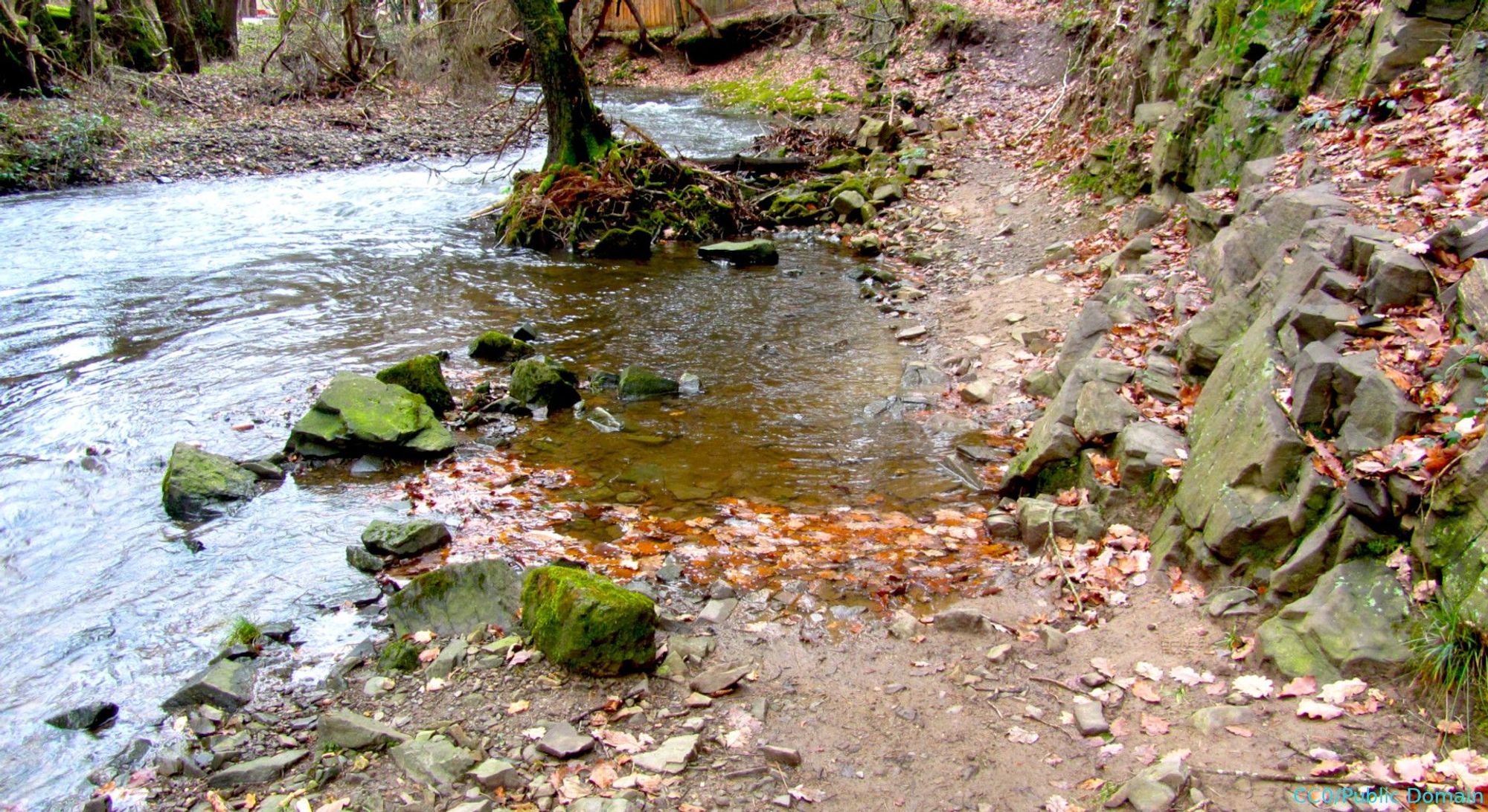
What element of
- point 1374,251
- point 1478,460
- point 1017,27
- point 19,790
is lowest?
point 19,790

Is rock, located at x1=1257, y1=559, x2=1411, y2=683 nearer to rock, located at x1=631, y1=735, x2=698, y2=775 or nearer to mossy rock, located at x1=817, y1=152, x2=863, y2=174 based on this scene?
rock, located at x1=631, y1=735, x2=698, y2=775

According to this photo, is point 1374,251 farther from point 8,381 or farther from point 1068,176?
point 8,381

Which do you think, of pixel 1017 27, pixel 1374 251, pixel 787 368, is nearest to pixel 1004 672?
pixel 1374 251

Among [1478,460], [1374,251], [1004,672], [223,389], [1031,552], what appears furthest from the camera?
[223,389]

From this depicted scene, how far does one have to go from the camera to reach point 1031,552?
16.5 feet

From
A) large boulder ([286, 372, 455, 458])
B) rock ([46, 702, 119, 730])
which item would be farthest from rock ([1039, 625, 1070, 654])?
large boulder ([286, 372, 455, 458])

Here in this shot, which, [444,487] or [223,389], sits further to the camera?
[223,389]

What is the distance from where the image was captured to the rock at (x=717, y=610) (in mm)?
4617

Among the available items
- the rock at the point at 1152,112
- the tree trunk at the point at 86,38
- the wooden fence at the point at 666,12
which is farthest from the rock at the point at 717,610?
the wooden fence at the point at 666,12

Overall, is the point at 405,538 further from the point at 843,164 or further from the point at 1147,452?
the point at 843,164

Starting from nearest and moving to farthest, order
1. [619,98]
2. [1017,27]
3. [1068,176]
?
[1068,176], [1017,27], [619,98]

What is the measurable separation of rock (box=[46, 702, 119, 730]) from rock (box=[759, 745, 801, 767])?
299cm

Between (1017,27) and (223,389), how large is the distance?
710 inches

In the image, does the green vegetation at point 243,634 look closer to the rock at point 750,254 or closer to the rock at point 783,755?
the rock at point 783,755
